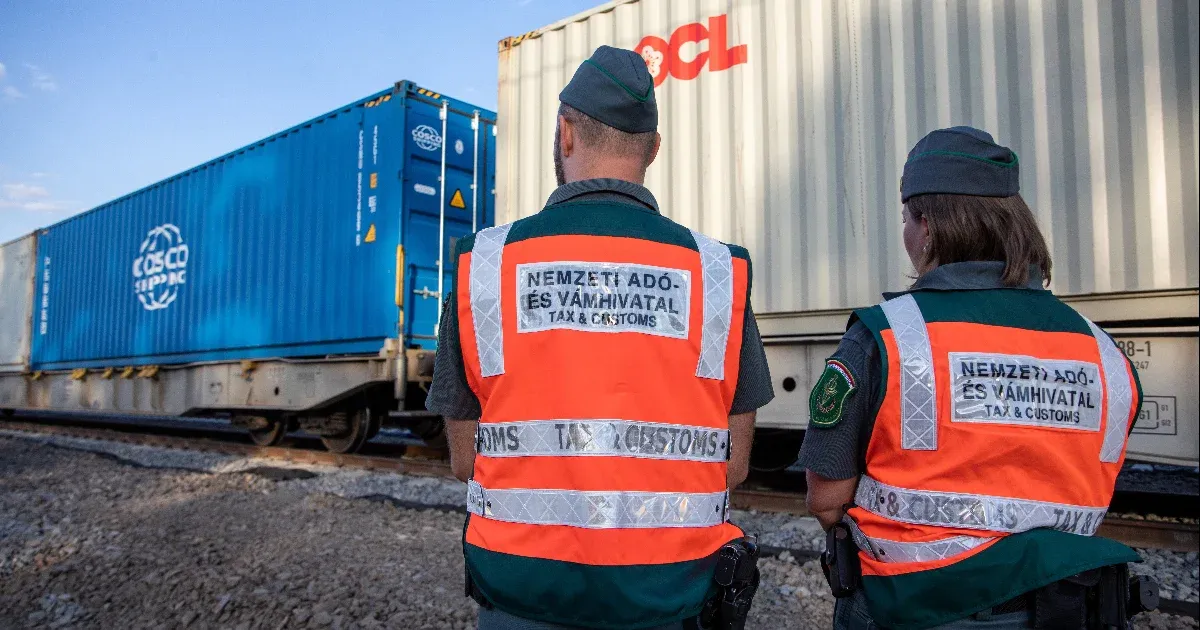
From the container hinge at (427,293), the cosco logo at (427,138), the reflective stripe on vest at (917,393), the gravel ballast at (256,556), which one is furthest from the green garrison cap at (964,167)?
the cosco logo at (427,138)

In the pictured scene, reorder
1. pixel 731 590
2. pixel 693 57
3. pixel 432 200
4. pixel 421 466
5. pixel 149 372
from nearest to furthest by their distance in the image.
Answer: pixel 731 590
pixel 693 57
pixel 421 466
pixel 432 200
pixel 149 372

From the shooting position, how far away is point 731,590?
→ 4.28 ft

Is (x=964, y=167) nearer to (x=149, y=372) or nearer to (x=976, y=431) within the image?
(x=976, y=431)

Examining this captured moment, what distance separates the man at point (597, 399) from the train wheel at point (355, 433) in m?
7.52

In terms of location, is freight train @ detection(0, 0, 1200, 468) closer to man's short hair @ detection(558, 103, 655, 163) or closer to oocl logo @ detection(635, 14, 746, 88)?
oocl logo @ detection(635, 14, 746, 88)

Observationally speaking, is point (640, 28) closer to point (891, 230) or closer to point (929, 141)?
point (891, 230)

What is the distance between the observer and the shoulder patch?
4.44ft

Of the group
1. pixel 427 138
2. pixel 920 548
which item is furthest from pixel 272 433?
pixel 920 548

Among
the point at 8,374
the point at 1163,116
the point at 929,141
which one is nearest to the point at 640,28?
the point at 1163,116

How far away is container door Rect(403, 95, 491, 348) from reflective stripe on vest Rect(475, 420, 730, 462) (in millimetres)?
6542

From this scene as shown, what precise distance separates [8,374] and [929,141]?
18.3 meters

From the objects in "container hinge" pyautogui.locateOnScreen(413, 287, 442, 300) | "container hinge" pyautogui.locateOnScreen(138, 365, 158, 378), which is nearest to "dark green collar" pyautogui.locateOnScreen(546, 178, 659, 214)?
"container hinge" pyautogui.locateOnScreen(413, 287, 442, 300)

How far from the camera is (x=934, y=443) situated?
130 cm

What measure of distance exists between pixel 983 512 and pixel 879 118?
12.6 feet
